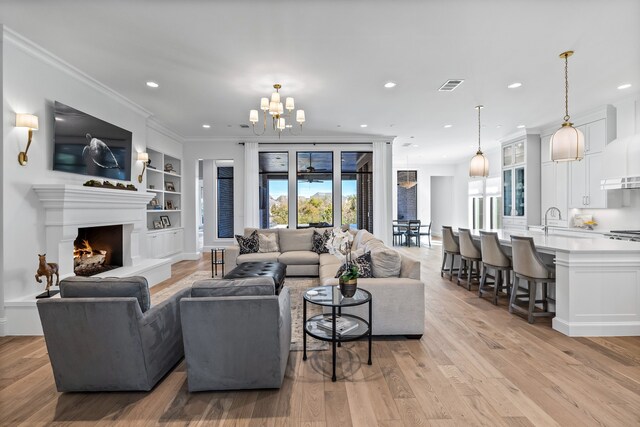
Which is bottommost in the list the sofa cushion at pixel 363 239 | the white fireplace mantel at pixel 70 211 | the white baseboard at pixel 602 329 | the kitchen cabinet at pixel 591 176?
the white baseboard at pixel 602 329

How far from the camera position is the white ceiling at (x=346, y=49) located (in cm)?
274

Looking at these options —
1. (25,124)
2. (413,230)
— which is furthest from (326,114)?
(413,230)

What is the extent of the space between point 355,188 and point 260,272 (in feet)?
14.6

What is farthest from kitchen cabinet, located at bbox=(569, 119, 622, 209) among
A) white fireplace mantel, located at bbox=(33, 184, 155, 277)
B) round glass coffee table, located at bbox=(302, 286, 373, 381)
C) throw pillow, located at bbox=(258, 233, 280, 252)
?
white fireplace mantel, located at bbox=(33, 184, 155, 277)

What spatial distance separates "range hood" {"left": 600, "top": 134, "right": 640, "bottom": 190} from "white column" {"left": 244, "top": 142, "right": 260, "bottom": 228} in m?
6.80

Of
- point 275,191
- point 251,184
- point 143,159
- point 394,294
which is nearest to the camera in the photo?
point 394,294

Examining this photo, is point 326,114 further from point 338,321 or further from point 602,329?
point 602,329

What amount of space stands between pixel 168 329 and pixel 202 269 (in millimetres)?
4309

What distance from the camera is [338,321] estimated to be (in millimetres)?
2793

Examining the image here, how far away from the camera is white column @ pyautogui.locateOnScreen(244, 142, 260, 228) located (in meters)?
7.59

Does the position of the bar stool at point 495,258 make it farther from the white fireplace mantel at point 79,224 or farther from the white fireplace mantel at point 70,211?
the white fireplace mantel at point 70,211

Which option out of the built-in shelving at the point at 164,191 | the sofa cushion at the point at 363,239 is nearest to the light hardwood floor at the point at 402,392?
the sofa cushion at the point at 363,239

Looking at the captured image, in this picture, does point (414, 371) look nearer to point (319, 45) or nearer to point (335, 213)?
point (319, 45)

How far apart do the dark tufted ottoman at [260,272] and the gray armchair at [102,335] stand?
1.73 m
